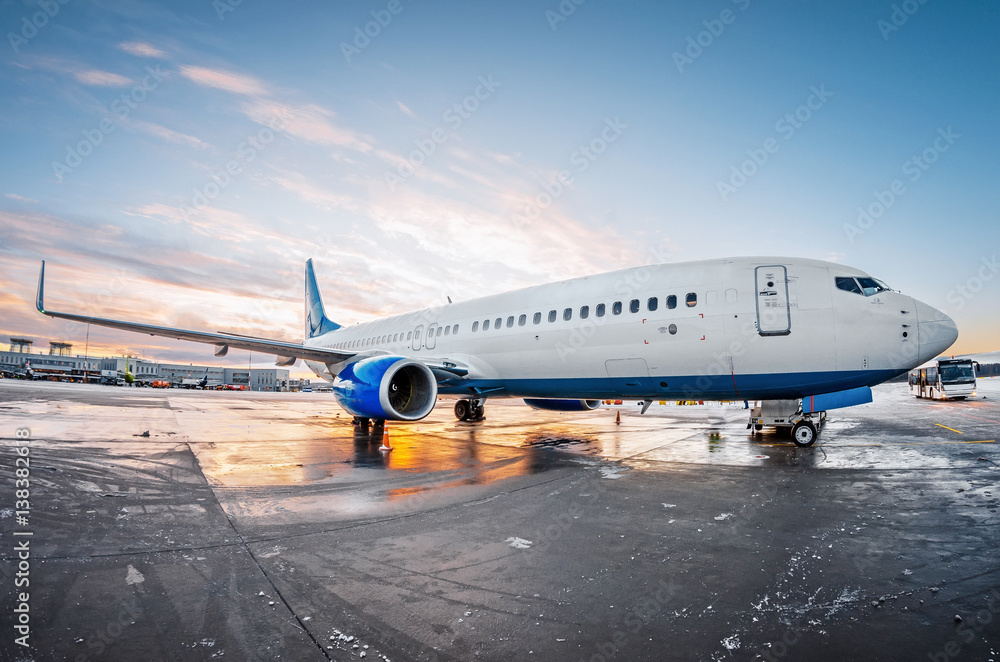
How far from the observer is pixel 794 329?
8.14 metres

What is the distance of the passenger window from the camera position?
8125mm

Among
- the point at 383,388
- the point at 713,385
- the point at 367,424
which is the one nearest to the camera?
the point at 713,385

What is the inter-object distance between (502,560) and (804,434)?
9240 millimetres

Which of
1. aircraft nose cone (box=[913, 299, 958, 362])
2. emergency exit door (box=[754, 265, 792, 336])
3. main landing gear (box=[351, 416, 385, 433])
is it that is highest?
emergency exit door (box=[754, 265, 792, 336])

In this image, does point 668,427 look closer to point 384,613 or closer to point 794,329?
point 794,329

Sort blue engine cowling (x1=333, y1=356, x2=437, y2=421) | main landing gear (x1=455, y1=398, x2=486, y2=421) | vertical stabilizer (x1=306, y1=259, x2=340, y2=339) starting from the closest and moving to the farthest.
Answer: blue engine cowling (x1=333, y1=356, x2=437, y2=421) → main landing gear (x1=455, y1=398, x2=486, y2=421) → vertical stabilizer (x1=306, y1=259, x2=340, y2=339)

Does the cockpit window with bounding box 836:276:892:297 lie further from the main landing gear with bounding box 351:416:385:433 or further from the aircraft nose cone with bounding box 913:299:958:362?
the main landing gear with bounding box 351:416:385:433

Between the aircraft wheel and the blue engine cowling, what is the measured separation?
765 cm

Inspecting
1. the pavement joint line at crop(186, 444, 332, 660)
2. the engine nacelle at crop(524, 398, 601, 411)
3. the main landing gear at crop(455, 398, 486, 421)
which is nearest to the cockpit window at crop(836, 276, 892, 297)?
the engine nacelle at crop(524, 398, 601, 411)

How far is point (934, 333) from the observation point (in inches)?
303

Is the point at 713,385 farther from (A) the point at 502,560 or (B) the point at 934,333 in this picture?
(A) the point at 502,560

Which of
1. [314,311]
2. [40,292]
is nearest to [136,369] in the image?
[314,311]

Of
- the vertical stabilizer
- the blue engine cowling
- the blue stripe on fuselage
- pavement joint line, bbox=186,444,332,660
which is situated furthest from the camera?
the vertical stabilizer

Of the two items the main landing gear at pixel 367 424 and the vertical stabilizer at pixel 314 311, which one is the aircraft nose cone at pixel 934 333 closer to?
the main landing gear at pixel 367 424
